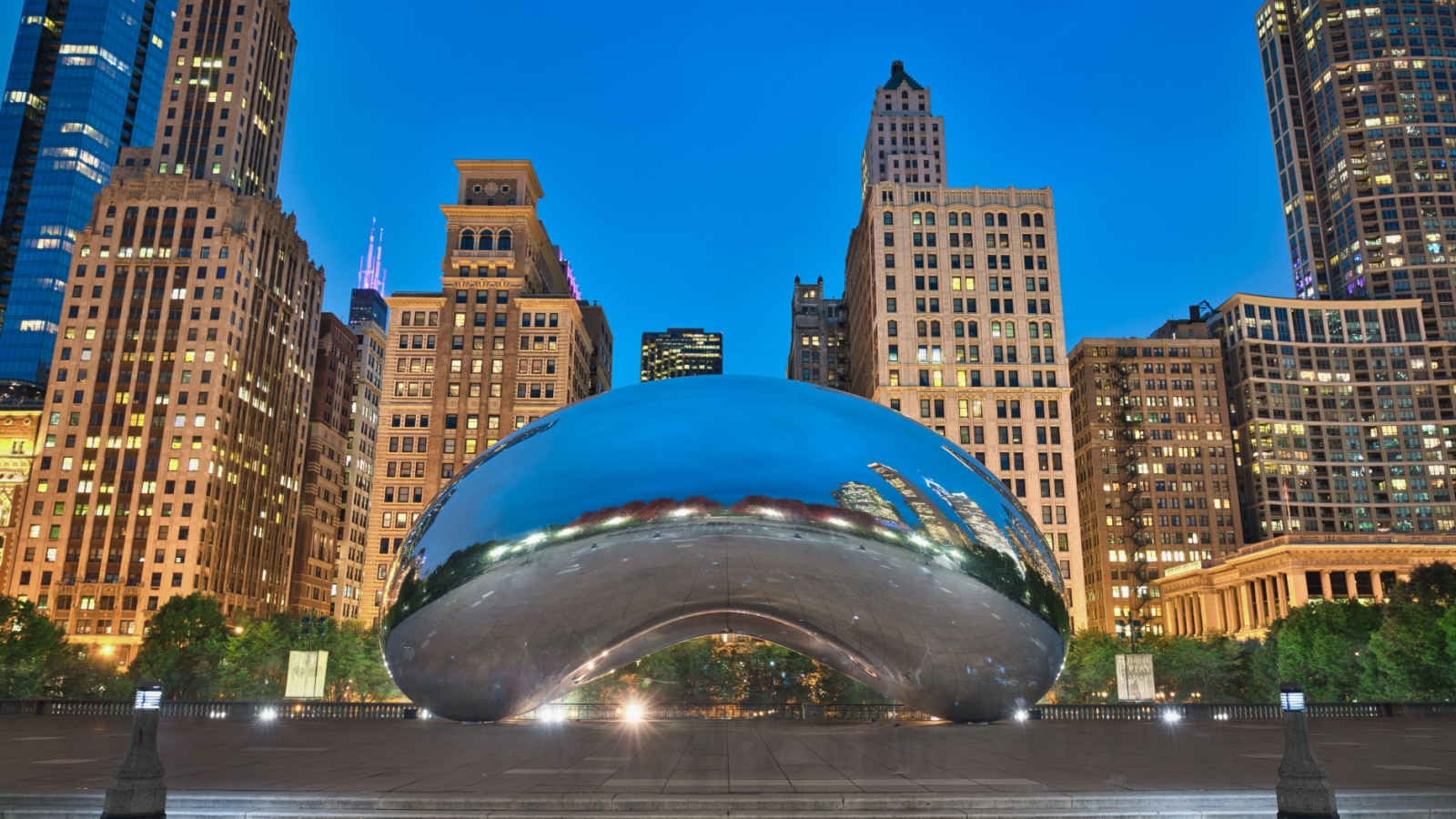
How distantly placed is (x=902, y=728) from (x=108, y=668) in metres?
78.5

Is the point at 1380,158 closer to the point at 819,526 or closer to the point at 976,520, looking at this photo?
the point at 976,520

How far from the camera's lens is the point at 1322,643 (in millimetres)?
58969

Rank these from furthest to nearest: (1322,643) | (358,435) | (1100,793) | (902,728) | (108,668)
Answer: (358,435) → (108,668) → (1322,643) → (902,728) → (1100,793)

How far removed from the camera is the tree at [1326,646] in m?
55.8

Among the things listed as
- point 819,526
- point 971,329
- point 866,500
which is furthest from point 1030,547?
point 971,329

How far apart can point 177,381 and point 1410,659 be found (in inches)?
5055

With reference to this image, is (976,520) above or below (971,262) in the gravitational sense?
below

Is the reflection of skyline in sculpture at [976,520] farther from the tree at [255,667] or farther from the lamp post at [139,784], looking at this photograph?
the tree at [255,667]

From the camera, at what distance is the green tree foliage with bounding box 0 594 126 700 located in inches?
1927

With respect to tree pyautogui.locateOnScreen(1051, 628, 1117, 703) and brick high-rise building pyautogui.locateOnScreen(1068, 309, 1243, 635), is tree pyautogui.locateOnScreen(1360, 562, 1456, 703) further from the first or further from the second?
brick high-rise building pyautogui.locateOnScreen(1068, 309, 1243, 635)

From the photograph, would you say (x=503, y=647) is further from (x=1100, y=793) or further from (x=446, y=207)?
(x=446, y=207)

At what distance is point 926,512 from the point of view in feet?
35.0

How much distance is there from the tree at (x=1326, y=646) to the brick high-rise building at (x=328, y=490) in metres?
137

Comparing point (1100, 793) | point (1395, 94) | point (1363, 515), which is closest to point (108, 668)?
point (1100, 793)
